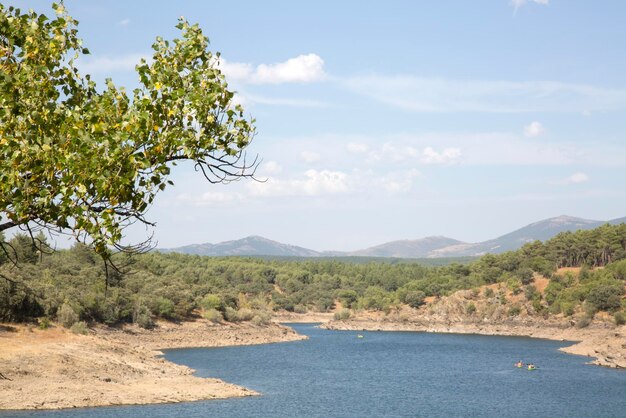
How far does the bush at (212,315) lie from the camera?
458 feet

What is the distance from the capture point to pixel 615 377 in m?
87.7

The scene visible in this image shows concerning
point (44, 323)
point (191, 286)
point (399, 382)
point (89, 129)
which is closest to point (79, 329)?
point (44, 323)

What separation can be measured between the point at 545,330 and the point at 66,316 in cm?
10464

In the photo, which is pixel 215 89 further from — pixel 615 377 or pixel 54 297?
pixel 54 297

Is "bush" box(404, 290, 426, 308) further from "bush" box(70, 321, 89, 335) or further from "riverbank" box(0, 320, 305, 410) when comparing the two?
"bush" box(70, 321, 89, 335)

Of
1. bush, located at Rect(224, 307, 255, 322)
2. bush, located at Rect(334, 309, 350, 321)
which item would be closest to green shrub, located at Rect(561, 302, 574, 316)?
bush, located at Rect(334, 309, 350, 321)

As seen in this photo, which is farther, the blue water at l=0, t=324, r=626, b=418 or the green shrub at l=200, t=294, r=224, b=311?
the green shrub at l=200, t=294, r=224, b=311

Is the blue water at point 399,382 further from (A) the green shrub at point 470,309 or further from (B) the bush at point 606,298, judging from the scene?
(A) the green shrub at point 470,309

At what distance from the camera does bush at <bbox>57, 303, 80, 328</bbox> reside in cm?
9494

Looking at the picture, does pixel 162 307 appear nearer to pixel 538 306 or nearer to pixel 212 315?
pixel 212 315

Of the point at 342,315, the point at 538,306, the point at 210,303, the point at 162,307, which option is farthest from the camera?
the point at 342,315

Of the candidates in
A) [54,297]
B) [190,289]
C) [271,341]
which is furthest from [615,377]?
[190,289]

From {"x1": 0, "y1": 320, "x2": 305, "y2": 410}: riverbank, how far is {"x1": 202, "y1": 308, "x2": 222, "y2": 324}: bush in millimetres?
42286

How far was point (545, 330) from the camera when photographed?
493ft
